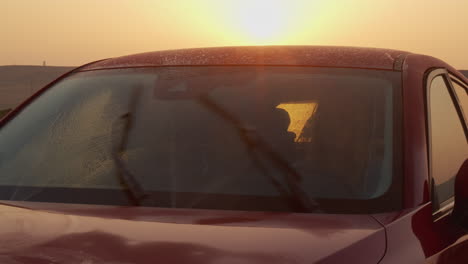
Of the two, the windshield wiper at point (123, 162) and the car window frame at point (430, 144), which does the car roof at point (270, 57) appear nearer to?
the car window frame at point (430, 144)

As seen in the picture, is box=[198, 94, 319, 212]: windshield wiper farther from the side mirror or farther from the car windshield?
the side mirror

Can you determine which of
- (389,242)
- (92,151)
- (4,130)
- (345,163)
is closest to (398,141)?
(345,163)

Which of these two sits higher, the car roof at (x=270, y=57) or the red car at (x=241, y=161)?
the car roof at (x=270, y=57)

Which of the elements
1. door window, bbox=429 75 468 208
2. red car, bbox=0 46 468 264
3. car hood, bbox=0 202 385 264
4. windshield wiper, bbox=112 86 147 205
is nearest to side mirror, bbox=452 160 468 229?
red car, bbox=0 46 468 264

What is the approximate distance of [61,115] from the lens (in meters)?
3.80

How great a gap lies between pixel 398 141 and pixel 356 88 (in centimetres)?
33

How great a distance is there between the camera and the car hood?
2314 mm

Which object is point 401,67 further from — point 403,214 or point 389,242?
point 389,242

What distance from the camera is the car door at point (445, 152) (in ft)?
10.7

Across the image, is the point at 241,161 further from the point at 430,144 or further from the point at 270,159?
the point at 430,144

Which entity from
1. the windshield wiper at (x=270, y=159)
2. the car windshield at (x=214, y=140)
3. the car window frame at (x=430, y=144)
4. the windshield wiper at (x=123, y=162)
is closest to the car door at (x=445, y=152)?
the car window frame at (x=430, y=144)

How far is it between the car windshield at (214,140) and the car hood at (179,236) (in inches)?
8.0

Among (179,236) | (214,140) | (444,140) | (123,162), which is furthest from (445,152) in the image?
(179,236)

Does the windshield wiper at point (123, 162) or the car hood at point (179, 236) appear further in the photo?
the windshield wiper at point (123, 162)
